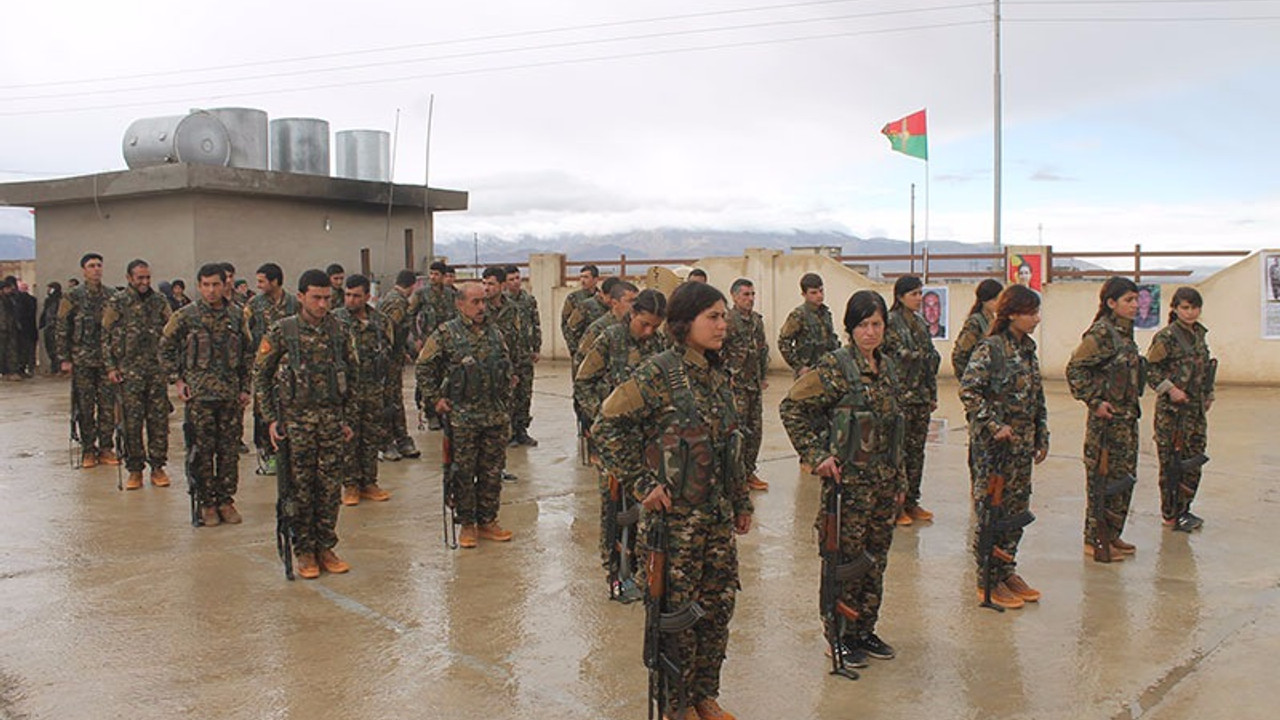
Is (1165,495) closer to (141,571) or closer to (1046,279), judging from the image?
(141,571)

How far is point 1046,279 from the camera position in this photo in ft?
54.4

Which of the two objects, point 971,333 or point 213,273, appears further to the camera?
point 213,273

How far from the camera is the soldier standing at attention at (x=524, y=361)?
11.0 m

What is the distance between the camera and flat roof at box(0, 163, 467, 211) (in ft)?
56.8

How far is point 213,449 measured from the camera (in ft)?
25.8

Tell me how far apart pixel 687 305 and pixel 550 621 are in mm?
2380

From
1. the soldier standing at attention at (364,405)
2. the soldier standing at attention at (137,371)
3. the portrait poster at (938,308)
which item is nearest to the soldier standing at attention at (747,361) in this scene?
the soldier standing at attention at (364,405)

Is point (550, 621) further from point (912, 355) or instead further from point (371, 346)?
point (371, 346)

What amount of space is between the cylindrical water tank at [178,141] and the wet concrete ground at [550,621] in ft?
37.1

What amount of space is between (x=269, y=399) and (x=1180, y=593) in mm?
5672

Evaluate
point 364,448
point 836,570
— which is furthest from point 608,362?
point 364,448

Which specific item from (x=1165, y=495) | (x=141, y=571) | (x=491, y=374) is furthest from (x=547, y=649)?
(x=1165, y=495)

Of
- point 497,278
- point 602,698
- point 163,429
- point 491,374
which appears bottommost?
point 602,698

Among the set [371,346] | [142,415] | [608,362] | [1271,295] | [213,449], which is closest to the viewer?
[608,362]
